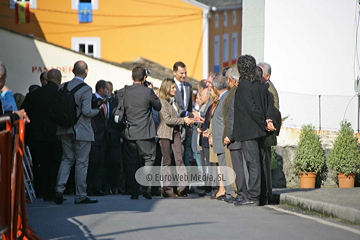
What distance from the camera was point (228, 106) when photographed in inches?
412

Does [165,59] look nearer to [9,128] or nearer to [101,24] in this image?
[101,24]

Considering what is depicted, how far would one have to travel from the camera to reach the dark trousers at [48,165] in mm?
11000

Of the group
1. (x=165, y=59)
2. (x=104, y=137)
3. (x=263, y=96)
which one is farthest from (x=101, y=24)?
(x=263, y=96)

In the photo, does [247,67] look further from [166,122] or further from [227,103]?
[166,122]

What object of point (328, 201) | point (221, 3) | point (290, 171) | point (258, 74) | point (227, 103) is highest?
point (221, 3)

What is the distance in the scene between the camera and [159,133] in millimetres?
11711

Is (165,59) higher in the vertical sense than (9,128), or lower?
higher

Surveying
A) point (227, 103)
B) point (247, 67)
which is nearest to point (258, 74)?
Answer: point (247, 67)

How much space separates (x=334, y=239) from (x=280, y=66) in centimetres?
983

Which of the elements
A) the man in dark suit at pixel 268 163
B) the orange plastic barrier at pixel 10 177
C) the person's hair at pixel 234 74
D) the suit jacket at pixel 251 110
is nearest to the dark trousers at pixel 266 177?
the man in dark suit at pixel 268 163

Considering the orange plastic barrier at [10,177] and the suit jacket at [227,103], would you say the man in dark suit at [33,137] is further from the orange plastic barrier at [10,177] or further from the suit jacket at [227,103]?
the orange plastic barrier at [10,177]

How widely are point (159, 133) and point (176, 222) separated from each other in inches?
146

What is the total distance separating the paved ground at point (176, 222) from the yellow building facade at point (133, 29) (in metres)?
38.3

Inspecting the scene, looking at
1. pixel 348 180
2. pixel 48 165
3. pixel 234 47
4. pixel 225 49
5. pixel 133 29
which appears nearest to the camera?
pixel 48 165
